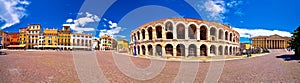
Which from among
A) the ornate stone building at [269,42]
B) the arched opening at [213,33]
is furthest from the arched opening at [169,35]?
the ornate stone building at [269,42]

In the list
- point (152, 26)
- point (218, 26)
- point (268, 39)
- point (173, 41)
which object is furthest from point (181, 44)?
point (268, 39)

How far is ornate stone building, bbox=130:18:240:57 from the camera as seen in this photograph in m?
29.7

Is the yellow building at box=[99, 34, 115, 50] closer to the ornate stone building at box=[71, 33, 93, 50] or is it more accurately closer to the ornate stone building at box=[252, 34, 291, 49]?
the ornate stone building at box=[252, 34, 291, 49]

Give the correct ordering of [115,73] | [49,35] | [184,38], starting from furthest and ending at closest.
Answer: [184,38] < [49,35] < [115,73]

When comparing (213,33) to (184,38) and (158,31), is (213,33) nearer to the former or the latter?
(184,38)

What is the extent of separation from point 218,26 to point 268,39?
3391 centimetres

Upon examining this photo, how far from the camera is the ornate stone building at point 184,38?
29703mm

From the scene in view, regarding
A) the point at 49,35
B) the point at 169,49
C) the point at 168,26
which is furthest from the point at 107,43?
the point at 49,35

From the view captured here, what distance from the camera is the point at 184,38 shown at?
30.5 m

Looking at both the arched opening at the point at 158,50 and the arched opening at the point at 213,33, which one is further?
the arched opening at the point at 213,33

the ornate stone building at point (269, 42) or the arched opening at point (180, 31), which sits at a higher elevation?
the arched opening at point (180, 31)

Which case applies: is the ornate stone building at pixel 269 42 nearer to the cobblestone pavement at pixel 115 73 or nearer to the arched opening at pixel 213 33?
the arched opening at pixel 213 33

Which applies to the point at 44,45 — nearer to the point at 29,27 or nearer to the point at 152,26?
the point at 29,27

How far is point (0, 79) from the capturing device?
6762 mm
